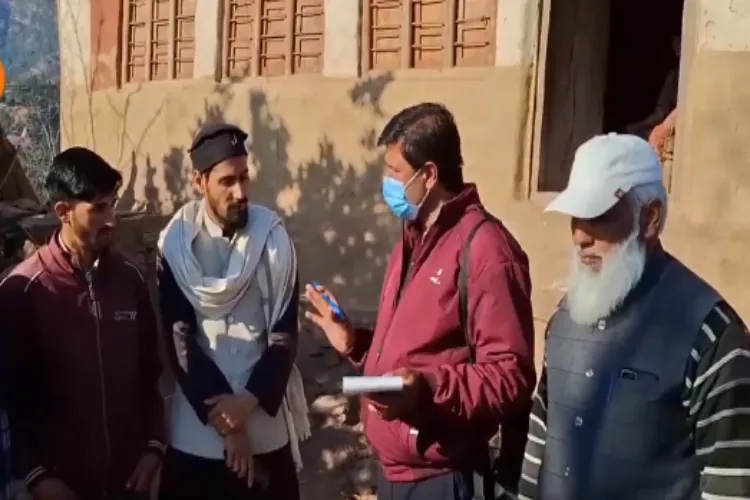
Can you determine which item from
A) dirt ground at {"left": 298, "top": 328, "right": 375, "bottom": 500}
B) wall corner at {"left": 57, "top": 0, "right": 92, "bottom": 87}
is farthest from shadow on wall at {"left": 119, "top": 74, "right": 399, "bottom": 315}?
wall corner at {"left": 57, "top": 0, "right": 92, "bottom": 87}

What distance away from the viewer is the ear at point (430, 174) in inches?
122

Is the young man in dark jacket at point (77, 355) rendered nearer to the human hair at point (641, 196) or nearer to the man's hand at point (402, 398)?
the man's hand at point (402, 398)

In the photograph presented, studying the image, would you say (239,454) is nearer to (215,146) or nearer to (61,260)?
(61,260)

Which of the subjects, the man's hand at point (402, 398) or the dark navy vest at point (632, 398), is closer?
the dark navy vest at point (632, 398)

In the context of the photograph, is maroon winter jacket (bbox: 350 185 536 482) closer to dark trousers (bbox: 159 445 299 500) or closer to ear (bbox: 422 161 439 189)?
ear (bbox: 422 161 439 189)

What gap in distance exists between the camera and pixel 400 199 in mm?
3127

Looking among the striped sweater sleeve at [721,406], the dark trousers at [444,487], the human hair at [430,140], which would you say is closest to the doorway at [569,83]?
the human hair at [430,140]

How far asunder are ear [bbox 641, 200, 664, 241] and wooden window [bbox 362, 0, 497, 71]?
443 centimetres

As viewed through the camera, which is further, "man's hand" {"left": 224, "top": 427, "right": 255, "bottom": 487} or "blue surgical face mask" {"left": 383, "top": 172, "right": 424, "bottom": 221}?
"man's hand" {"left": 224, "top": 427, "right": 255, "bottom": 487}

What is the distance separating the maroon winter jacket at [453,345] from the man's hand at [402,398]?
0.12 ft

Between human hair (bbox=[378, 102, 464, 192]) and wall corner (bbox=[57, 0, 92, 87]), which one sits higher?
wall corner (bbox=[57, 0, 92, 87])

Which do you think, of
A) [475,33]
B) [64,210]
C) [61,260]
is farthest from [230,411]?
[475,33]

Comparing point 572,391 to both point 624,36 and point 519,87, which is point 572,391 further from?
point 624,36

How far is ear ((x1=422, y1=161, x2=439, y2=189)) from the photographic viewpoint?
3.10 m
